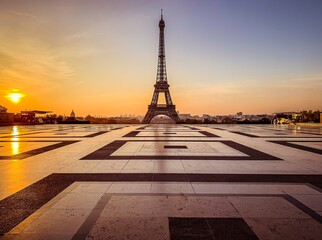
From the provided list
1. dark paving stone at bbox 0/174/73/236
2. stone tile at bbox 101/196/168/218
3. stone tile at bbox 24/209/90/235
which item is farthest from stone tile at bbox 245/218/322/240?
dark paving stone at bbox 0/174/73/236

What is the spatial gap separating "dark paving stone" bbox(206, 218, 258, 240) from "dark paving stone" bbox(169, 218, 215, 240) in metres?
0.09

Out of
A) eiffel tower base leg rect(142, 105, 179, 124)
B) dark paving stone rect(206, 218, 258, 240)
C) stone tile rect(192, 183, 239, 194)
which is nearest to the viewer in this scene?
dark paving stone rect(206, 218, 258, 240)

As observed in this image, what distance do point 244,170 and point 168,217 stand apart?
3563mm

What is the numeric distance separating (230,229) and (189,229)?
0.55 meters

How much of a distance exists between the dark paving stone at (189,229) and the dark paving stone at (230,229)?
9 cm

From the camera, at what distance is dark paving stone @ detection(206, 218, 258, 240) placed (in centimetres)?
282

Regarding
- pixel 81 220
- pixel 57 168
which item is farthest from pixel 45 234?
pixel 57 168

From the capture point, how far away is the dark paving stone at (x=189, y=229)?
9.27 feet

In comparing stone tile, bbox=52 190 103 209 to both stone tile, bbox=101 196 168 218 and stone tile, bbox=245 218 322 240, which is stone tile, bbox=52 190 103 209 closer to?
stone tile, bbox=101 196 168 218

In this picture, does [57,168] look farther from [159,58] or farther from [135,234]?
[159,58]

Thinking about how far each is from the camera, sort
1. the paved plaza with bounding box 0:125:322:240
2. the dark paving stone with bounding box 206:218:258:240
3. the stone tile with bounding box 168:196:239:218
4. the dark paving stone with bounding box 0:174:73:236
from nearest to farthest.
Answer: the dark paving stone with bounding box 206:218:258:240, the paved plaza with bounding box 0:125:322:240, the dark paving stone with bounding box 0:174:73:236, the stone tile with bounding box 168:196:239:218

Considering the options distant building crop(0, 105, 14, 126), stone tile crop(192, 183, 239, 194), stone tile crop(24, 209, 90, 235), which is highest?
distant building crop(0, 105, 14, 126)

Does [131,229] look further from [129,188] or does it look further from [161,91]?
[161,91]

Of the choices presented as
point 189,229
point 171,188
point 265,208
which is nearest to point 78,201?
point 171,188
